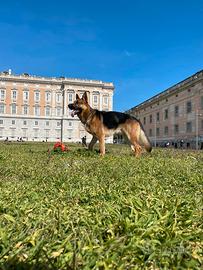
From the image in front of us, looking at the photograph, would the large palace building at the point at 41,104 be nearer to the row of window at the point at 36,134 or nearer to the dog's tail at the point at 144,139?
the row of window at the point at 36,134

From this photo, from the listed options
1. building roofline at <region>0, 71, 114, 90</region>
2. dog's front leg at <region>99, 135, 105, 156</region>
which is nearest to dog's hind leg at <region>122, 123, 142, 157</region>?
dog's front leg at <region>99, 135, 105, 156</region>

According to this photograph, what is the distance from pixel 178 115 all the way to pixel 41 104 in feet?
180

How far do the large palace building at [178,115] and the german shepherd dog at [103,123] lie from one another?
4501 cm

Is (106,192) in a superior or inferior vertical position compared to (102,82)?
inferior

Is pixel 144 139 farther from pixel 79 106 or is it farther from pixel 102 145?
pixel 79 106

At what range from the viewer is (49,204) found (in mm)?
2387

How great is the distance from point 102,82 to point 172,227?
345 ft

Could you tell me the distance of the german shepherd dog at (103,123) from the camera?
8023 mm

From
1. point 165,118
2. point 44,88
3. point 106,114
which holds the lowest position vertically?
point 106,114

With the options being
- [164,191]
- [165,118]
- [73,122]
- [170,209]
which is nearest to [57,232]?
[170,209]

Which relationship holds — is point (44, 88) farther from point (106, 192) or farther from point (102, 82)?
point (106, 192)

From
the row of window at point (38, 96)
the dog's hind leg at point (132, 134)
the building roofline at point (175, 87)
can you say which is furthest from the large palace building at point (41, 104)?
the dog's hind leg at point (132, 134)

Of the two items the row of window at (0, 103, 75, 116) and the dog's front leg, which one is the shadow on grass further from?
the row of window at (0, 103, 75, 116)

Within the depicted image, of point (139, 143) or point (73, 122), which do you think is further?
point (73, 122)
